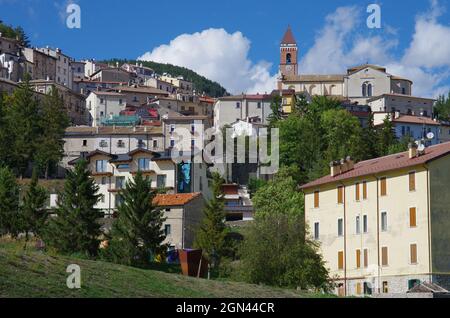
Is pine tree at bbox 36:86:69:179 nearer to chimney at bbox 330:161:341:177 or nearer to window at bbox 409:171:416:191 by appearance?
chimney at bbox 330:161:341:177

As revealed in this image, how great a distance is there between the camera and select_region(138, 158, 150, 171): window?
331 feet

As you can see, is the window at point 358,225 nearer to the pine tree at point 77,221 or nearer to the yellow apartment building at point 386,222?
the yellow apartment building at point 386,222

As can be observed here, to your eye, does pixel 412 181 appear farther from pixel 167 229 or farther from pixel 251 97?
pixel 251 97

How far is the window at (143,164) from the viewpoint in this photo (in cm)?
10086

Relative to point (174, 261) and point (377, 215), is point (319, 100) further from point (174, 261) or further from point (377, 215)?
point (377, 215)

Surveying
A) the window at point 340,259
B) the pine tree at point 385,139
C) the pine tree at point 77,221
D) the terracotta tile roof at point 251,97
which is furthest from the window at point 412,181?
the terracotta tile roof at point 251,97

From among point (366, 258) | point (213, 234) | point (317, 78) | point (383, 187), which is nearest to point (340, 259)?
point (366, 258)

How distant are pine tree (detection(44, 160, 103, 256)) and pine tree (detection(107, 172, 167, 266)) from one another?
1.65 metres

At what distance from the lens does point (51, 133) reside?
118 metres

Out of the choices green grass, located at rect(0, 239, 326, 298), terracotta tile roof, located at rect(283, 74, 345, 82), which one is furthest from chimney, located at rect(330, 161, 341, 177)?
terracotta tile roof, located at rect(283, 74, 345, 82)

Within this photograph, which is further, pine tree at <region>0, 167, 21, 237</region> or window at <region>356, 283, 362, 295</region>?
pine tree at <region>0, 167, 21, 237</region>

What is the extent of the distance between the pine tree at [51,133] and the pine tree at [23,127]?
1158 millimetres

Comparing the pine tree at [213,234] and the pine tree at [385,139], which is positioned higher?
the pine tree at [385,139]
